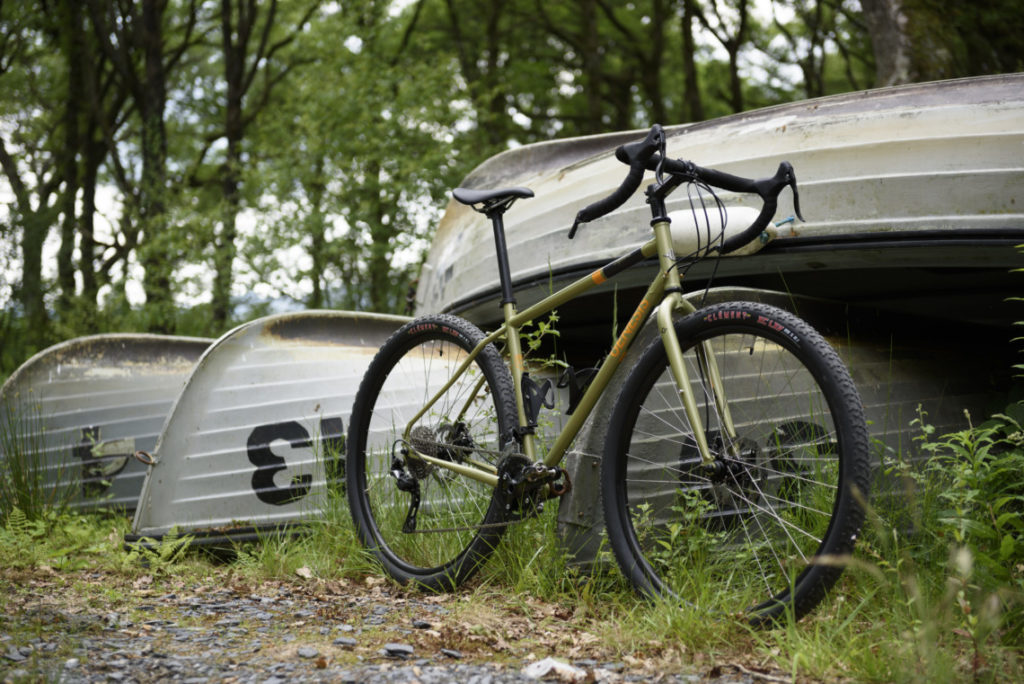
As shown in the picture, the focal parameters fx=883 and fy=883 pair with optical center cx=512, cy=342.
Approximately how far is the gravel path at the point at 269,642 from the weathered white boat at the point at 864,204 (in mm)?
1337

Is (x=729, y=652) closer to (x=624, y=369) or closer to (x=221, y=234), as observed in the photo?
(x=624, y=369)

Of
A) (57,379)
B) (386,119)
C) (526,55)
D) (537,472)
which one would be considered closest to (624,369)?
(537,472)

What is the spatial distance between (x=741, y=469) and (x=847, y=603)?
433 millimetres

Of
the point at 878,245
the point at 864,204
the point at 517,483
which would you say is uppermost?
the point at 864,204

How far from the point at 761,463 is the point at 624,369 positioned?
54 cm

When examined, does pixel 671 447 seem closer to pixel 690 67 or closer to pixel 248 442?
pixel 248 442

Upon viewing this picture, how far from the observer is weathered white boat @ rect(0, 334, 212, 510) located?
16.3 ft

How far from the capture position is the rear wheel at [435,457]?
2914 millimetres

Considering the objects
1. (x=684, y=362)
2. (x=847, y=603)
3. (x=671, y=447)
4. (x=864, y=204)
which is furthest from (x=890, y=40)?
(x=847, y=603)

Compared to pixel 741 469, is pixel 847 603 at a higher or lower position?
lower

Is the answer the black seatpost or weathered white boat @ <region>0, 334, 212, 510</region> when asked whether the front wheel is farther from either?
weathered white boat @ <region>0, 334, 212, 510</region>

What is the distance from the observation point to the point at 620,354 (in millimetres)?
2584

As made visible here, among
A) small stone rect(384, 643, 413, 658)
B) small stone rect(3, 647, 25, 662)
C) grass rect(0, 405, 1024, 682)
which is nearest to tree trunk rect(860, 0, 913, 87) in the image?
grass rect(0, 405, 1024, 682)

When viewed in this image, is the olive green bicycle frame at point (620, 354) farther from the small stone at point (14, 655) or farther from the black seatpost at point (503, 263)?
the small stone at point (14, 655)
